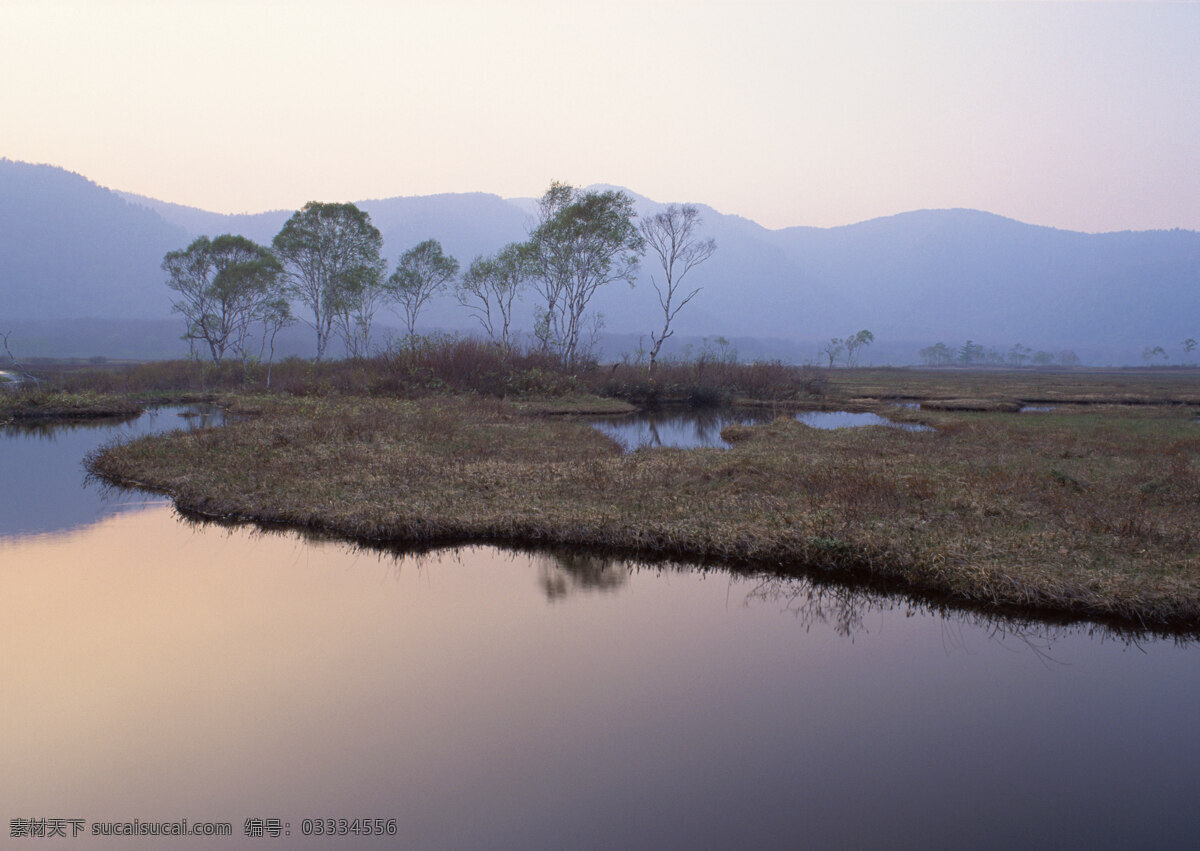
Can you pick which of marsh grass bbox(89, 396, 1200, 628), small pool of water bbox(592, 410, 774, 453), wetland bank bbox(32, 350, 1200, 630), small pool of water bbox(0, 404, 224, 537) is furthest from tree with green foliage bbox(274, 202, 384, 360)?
marsh grass bbox(89, 396, 1200, 628)

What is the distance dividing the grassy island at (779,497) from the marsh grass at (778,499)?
0.13ft

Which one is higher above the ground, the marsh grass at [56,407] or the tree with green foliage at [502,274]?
the tree with green foliage at [502,274]

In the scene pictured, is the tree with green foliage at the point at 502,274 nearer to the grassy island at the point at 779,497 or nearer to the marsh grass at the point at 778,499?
the grassy island at the point at 779,497

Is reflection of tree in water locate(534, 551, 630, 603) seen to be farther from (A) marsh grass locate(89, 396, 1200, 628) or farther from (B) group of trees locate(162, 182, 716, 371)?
(B) group of trees locate(162, 182, 716, 371)

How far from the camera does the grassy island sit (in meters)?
9.75

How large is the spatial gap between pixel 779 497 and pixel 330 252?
50.2 metres

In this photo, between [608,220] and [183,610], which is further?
[608,220]

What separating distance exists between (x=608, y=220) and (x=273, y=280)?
27.3 metres

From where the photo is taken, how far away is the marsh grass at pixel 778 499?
9.73 meters

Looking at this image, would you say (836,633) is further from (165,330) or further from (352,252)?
(165,330)

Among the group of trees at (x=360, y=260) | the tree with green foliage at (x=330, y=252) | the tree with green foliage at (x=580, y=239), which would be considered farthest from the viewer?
the tree with green foliage at (x=330, y=252)

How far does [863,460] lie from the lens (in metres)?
17.2

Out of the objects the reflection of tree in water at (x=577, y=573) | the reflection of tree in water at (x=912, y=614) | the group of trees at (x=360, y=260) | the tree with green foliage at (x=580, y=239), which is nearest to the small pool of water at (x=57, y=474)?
the reflection of tree in water at (x=577, y=573)

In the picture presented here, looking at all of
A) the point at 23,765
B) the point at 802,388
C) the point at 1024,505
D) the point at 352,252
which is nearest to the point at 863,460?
the point at 1024,505
